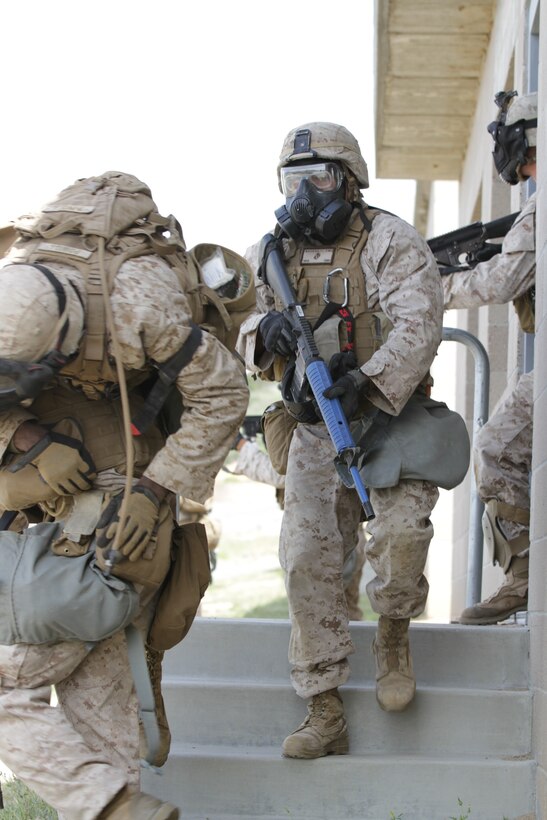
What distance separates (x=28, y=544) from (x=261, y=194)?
4603 centimetres

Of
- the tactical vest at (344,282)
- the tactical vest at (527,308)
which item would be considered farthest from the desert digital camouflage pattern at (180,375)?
the tactical vest at (527,308)

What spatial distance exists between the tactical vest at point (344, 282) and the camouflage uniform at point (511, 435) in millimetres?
764

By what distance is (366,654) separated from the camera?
4.33 m

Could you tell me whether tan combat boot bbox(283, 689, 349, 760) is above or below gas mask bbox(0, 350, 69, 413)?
below

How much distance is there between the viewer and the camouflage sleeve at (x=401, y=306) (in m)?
3.94

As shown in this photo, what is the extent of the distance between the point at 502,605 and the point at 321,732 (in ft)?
3.74

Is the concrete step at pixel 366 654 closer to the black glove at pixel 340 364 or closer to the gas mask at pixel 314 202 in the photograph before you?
the black glove at pixel 340 364

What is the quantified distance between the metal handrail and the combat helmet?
3.44 feet

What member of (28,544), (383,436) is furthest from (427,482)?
(28,544)

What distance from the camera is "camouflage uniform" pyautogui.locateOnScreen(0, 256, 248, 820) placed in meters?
3.00

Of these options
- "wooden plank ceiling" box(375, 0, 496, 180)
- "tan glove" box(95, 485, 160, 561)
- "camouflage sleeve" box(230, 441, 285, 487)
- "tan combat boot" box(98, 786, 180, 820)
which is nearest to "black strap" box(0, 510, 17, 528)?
"tan glove" box(95, 485, 160, 561)

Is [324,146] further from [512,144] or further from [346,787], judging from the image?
[346,787]

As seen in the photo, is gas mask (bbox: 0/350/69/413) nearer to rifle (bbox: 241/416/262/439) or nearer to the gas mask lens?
the gas mask lens

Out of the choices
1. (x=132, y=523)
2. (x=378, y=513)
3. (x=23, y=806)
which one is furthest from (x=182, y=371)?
(x=23, y=806)
